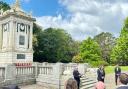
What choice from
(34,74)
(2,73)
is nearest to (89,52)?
(34,74)

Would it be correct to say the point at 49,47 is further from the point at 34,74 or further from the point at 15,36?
the point at 34,74

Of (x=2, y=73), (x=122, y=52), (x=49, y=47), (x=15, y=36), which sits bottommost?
(x=2, y=73)

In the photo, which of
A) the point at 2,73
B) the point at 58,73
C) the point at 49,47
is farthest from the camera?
the point at 49,47

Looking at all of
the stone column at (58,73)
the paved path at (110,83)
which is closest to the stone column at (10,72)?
the stone column at (58,73)

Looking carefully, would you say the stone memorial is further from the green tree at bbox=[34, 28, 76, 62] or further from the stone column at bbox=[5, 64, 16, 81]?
the green tree at bbox=[34, 28, 76, 62]

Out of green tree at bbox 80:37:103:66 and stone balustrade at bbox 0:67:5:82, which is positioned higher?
green tree at bbox 80:37:103:66

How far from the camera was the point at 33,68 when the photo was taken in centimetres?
2219

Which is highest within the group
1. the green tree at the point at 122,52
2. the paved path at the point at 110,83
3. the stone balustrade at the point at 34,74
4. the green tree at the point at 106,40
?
the green tree at the point at 106,40

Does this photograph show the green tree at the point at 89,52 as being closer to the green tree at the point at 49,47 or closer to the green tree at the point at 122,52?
the green tree at the point at 122,52

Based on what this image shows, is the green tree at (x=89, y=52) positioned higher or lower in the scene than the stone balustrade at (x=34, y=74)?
higher

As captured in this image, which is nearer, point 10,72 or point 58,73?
point 10,72

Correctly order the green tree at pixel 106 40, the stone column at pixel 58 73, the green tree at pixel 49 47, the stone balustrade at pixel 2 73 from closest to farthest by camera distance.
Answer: the stone balustrade at pixel 2 73, the stone column at pixel 58 73, the green tree at pixel 49 47, the green tree at pixel 106 40

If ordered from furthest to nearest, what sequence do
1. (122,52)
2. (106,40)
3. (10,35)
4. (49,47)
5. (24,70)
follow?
(106,40), (122,52), (49,47), (10,35), (24,70)

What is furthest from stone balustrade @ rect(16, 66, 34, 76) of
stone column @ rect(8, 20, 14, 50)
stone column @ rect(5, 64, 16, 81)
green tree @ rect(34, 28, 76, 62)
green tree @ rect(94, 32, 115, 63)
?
green tree @ rect(94, 32, 115, 63)
